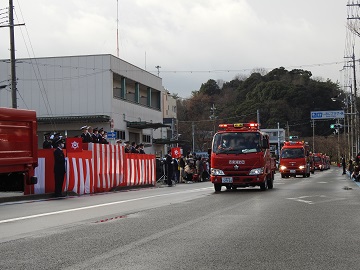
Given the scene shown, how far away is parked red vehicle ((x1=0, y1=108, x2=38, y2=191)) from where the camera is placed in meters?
16.6

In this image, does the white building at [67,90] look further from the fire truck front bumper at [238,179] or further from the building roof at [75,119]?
the fire truck front bumper at [238,179]

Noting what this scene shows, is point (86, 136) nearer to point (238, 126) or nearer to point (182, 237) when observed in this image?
point (238, 126)

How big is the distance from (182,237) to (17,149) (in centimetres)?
976

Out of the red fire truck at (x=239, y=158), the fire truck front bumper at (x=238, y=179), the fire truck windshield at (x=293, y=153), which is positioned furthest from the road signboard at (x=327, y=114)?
the fire truck front bumper at (x=238, y=179)

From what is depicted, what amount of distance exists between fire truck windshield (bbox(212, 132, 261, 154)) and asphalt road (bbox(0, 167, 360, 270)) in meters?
6.49

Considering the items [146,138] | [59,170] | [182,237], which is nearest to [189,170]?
[59,170]

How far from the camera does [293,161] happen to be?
44.0 m

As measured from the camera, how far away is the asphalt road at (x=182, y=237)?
6.85 m

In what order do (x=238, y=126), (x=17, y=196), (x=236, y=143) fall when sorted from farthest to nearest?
(x=238, y=126)
(x=236, y=143)
(x=17, y=196)

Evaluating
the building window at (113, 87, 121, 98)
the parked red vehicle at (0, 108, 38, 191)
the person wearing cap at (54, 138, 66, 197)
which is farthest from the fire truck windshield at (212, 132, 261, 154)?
the building window at (113, 87, 121, 98)

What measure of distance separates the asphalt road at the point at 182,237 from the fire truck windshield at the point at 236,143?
6.49 meters

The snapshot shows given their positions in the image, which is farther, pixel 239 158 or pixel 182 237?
pixel 239 158

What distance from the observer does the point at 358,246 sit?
314 inches

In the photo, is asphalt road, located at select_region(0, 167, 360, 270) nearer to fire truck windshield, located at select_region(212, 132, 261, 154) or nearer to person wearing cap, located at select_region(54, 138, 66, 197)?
person wearing cap, located at select_region(54, 138, 66, 197)
